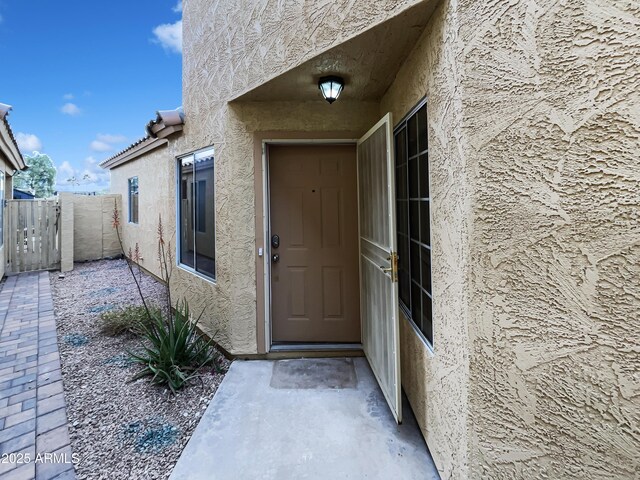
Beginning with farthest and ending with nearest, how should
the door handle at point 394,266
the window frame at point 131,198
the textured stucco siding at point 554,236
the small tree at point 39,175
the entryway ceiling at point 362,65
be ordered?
the small tree at point 39,175 → the window frame at point 131,198 → the door handle at point 394,266 → the entryway ceiling at point 362,65 → the textured stucco siding at point 554,236

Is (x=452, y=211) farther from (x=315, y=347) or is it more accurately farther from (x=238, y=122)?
(x=238, y=122)

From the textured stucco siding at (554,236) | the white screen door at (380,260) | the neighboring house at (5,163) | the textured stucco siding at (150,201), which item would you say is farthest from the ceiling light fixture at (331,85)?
the neighboring house at (5,163)

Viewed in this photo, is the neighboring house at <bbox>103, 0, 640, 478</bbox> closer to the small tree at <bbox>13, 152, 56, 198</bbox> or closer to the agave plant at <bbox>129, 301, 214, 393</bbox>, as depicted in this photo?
the agave plant at <bbox>129, 301, 214, 393</bbox>

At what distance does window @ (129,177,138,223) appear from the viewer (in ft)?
34.8

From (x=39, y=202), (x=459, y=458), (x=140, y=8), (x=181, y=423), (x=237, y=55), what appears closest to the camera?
(x=459, y=458)

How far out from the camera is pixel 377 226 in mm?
3293

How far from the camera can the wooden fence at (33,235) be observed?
9.05m

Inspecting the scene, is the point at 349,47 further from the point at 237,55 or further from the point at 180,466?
the point at 180,466

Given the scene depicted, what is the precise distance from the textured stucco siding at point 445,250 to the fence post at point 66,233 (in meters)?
11.3

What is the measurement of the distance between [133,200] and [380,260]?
35.7ft

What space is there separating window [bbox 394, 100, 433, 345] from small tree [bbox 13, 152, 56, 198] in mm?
37986

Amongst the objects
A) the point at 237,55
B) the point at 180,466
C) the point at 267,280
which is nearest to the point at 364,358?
the point at 267,280

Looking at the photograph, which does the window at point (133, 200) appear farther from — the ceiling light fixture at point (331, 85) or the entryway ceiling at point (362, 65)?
the ceiling light fixture at point (331, 85)

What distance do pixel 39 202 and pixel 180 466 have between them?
1103 cm
